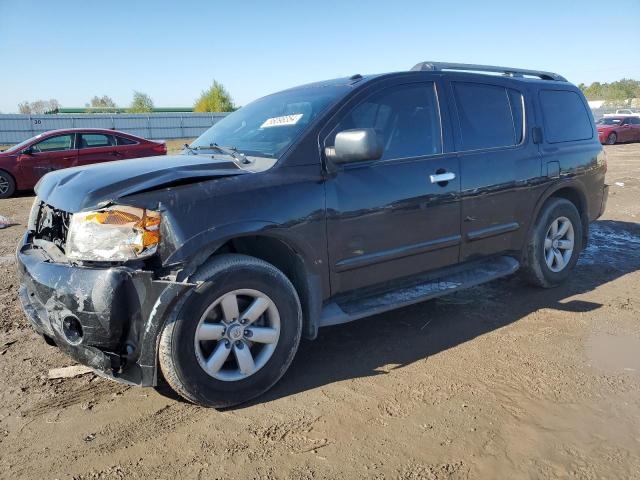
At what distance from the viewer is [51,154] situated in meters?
11.3

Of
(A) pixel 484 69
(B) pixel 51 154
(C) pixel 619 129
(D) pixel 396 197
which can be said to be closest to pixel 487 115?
(A) pixel 484 69

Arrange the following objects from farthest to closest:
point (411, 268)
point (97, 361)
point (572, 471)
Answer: point (411, 268) → point (97, 361) → point (572, 471)

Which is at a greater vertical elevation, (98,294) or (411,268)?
(98,294)

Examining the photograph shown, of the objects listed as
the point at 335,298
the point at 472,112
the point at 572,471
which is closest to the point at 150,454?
the point at 335,298

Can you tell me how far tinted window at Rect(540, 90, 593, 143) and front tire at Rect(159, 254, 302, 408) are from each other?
3.19 metres

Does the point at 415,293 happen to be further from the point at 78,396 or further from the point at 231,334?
the point at 78,396

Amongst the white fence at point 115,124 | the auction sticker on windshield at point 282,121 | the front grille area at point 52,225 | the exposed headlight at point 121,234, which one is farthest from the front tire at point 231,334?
the white fence at point 115,124

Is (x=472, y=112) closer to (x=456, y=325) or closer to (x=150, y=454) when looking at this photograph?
(x=456, y=325)

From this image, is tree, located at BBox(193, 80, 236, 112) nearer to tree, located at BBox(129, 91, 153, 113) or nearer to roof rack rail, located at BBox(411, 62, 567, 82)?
tree, located at BBox(129, 91, 153, 113)

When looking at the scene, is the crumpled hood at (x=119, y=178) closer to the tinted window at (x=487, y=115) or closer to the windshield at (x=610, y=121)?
the tinted window at (x=487, y=115)

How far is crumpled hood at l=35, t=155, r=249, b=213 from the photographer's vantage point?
271 centimetres

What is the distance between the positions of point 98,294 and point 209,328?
584 millimetres

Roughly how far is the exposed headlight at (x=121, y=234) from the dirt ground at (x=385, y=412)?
36.2 inches

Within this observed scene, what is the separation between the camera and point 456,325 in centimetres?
404
